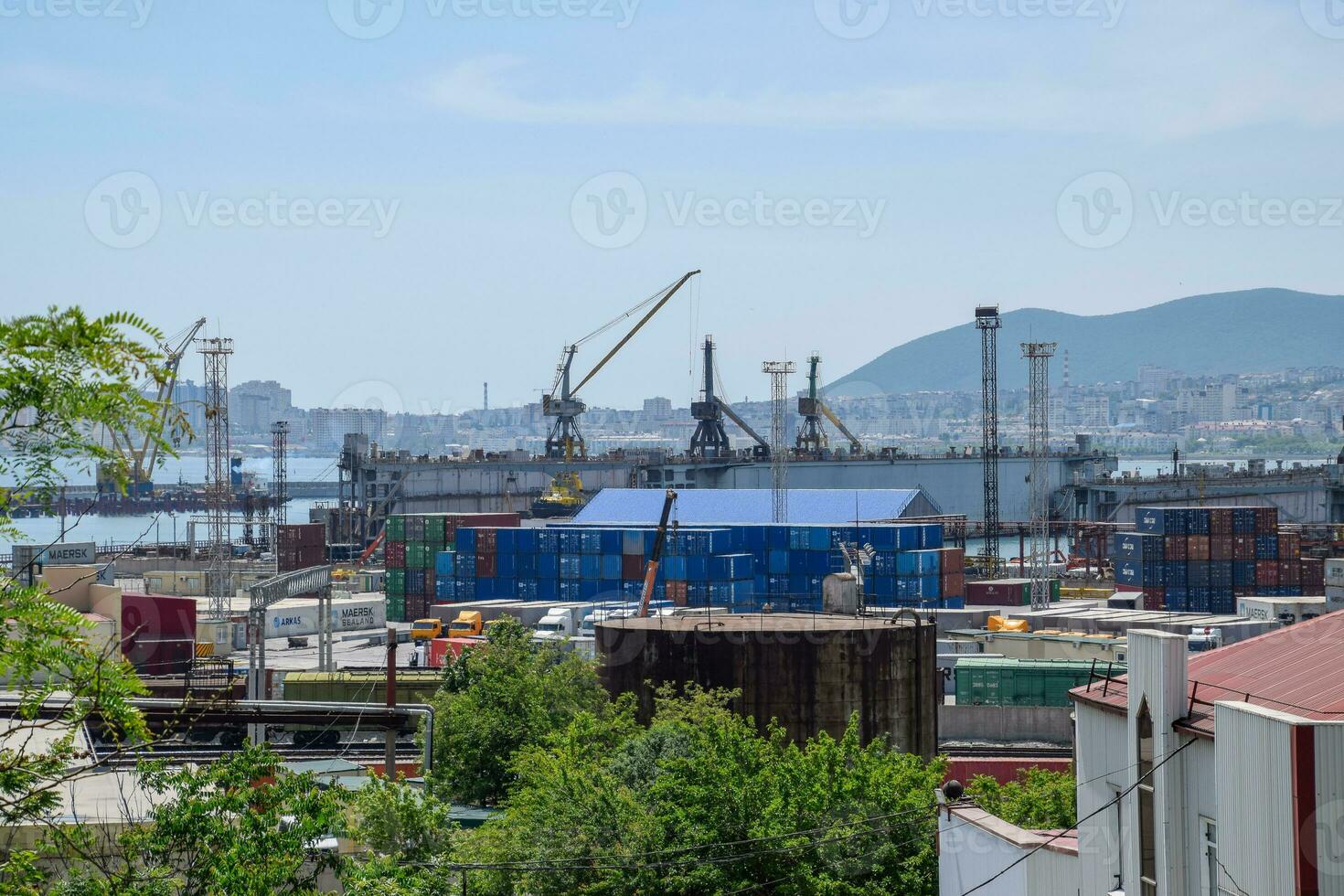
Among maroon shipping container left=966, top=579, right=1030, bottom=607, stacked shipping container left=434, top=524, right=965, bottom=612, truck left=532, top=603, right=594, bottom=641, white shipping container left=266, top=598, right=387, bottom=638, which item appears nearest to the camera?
truck left=532, top=603, right=594, bottom=641

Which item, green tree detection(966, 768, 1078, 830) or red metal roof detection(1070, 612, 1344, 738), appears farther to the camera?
green tree detection(966, 768, 1078, 830)

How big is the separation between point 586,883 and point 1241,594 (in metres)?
56.1

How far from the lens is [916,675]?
2864 cm

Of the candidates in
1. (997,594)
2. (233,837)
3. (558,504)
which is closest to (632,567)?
(997,594)

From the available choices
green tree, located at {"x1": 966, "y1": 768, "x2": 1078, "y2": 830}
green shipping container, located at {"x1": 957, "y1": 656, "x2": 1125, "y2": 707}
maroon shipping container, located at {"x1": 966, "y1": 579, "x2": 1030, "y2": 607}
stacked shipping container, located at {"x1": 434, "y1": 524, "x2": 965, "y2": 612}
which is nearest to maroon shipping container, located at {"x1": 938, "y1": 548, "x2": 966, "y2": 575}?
stacked shipping container, located at {"x1": 434, "y1": 524, "x2": 965, "y2": 612}

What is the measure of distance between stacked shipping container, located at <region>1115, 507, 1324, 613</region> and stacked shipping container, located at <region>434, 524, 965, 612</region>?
9.59m

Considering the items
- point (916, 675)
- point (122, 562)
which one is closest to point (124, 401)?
point (916, 675)

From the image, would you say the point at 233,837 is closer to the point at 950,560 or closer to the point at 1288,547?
the point at 950,560

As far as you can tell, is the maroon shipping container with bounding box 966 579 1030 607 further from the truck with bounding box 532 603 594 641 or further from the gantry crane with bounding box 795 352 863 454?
the gantry crane with bounding box 795 352 863 454

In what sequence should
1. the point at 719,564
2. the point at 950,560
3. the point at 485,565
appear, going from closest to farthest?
the point at 719,564, the point at 950,560, the point at 485,565

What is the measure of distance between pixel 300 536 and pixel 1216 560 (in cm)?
6105

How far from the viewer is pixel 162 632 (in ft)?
165

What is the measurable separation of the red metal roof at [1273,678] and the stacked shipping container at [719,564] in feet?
157

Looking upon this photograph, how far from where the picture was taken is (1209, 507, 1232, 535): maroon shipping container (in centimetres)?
6969
